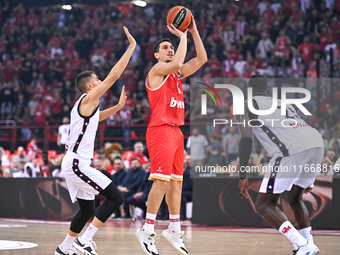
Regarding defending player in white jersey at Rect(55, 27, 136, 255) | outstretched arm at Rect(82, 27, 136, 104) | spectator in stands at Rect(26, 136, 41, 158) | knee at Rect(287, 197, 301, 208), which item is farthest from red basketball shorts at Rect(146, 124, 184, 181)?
spectator in stands at Rect(26, 136, 41, 158)

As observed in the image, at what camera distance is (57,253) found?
633 centimetres

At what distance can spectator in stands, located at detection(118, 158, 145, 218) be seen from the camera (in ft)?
42.8

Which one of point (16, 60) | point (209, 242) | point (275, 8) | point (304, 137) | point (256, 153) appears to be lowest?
point (209, 242)

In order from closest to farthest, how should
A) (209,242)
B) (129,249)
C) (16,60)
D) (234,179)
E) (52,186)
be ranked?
(129,249)
(209,242)
(234,179)
(52,186)
(16,60)

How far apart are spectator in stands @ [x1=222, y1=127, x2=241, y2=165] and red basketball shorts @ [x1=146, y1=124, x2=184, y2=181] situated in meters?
5.95

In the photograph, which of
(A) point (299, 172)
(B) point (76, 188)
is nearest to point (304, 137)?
(A) point (299, 172)

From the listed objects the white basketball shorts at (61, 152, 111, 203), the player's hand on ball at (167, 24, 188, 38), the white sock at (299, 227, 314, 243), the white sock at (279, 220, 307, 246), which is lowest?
the white sock at (299, 227, 314, 243)

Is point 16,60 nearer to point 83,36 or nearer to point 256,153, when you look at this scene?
point 83,36

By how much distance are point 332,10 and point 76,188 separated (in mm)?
14678

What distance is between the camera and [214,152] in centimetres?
1316

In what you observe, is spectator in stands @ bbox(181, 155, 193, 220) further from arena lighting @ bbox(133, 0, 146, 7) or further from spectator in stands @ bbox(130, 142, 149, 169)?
arena lighting @ bbox(133, 0, 146, 7)

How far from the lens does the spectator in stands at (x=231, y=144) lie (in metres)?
12.6

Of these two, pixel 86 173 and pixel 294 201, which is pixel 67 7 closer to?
pixel 86 173

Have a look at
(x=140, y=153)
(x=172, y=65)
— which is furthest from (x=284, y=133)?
(x=140, y=153)
